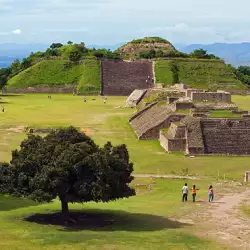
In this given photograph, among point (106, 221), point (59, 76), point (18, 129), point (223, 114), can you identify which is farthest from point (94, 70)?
point (106, 221)

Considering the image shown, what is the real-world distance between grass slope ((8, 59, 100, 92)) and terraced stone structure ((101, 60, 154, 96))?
161 cm

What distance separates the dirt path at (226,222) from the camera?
23.3m

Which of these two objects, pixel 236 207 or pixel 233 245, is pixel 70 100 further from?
pixel 233 245

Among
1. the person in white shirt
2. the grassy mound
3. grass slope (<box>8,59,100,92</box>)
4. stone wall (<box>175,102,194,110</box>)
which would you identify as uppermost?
the grassy mound

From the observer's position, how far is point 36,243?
21.0m

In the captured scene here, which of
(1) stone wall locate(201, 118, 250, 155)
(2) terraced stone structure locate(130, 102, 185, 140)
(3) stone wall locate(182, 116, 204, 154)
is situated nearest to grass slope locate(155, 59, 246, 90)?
(2) terraced stone structure locate(130, 102, 185, 140)

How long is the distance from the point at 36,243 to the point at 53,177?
12.4 ft

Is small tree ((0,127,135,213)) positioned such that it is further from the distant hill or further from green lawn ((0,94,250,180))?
the distant hill

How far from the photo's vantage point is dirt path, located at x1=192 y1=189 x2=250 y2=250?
76.4ft

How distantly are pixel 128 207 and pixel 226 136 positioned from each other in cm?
2149

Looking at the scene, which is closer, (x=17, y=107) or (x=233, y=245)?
(x=233, y=245)

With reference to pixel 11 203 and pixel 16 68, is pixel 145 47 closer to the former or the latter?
pixel 16 68

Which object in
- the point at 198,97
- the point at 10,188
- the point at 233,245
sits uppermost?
the point at 198,97

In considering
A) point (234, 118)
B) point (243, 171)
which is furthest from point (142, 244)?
point (234, 118)
